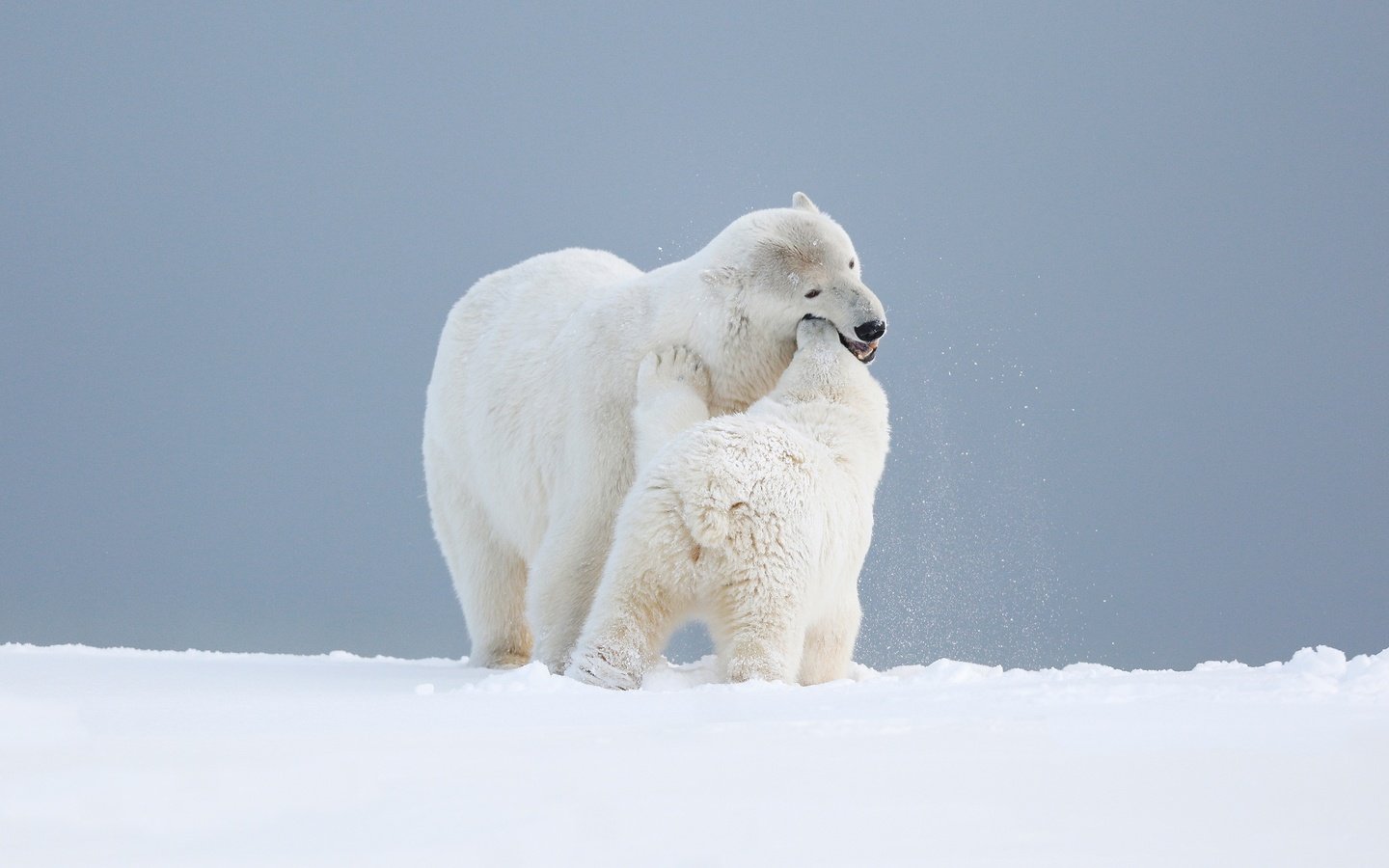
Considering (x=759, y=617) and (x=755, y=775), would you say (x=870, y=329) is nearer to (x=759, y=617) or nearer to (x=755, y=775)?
(x=759, y=617)

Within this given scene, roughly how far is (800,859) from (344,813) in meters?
0.80

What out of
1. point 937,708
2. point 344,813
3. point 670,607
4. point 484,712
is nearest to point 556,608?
point 670,607

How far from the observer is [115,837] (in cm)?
230

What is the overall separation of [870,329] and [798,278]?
37 cm

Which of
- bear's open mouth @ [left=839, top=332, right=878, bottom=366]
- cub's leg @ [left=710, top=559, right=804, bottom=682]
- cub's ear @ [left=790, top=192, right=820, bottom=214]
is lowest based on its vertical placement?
cub's leg @ [left=710, top=559, right=804, bottom=682]

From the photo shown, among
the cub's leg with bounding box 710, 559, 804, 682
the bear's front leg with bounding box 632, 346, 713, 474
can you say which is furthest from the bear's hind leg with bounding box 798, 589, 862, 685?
the bear's front leg with bounding box 632, 346, 713, 474

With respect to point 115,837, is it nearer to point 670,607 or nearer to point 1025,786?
point 1025,786

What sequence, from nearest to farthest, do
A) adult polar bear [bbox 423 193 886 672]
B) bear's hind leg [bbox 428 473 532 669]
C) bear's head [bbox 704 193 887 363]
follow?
bear's head [bbox 704 193 887 363], adult polar bear [bbox 423 193 886 672], bear's hind leg [bbox 428 473 532 669]

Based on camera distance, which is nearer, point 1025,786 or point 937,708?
point 1025,786

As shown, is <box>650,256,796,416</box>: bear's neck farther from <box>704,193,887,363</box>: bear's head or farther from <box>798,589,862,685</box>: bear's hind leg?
<box>798,589,862,685</box>: bear's hind leg

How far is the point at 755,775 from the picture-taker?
2535 millimetres

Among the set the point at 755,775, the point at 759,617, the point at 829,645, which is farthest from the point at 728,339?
the point at 755,775

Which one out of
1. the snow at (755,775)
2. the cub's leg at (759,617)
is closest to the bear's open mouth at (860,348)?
the cub's leg at (759,617)

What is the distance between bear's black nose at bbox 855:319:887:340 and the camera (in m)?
5.25
